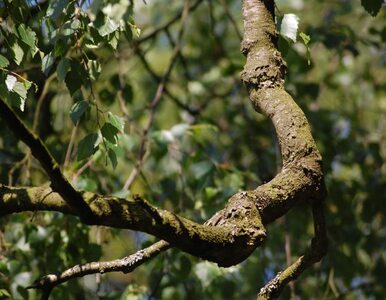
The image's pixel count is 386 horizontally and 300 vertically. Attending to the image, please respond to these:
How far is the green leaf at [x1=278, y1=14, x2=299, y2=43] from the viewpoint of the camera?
5.96 feet

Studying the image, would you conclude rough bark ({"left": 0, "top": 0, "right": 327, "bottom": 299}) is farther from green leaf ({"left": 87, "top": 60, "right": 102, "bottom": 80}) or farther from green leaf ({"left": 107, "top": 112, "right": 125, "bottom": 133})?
green leaf ({"left": 87, "top": 60, "right": 102, "bottom": 80})

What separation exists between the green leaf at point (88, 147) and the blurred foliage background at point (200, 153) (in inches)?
3.4

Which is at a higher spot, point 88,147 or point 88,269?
point 88,147

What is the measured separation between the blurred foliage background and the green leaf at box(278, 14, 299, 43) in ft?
0.35

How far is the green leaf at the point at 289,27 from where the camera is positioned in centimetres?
182

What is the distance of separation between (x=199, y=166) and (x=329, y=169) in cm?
97

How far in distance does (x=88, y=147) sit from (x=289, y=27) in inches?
22.3

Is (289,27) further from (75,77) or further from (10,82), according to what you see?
(10,82)

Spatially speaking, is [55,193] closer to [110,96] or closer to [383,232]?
[110,96]

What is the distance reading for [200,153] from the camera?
3133 millimetres

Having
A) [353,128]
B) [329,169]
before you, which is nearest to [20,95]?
[329,169]

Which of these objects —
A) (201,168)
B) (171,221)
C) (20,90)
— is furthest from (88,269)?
(201,168)

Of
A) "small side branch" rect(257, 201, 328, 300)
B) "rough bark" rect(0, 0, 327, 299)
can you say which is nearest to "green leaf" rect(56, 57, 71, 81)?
"rough bark" rect(0, 0, 327, 299)

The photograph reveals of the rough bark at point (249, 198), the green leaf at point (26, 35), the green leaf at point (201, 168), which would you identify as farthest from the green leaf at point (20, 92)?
the green leaf at point (201, 168)
